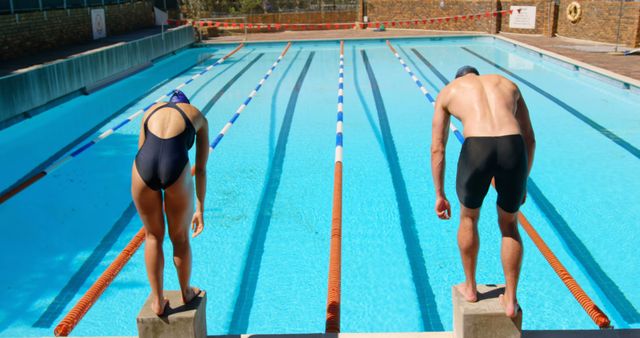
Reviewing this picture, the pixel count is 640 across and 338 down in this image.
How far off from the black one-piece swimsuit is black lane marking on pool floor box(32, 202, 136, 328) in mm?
2435

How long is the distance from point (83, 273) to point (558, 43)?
58.4ft

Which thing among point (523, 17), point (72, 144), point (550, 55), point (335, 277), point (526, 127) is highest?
point (523, 17)

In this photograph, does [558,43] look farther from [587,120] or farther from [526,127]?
[526,127]

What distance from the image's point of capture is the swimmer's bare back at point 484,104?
2906mm

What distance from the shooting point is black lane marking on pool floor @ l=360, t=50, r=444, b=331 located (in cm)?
469

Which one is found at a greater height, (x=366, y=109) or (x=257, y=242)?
(x=366, y=109)

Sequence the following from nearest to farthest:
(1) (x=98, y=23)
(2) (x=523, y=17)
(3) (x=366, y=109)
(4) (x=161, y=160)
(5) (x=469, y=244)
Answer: (4) (x=161, y=160) < (5) (x=469, y=244) < (3) (x=366, y=109) < (1) (x=98, y=23) < (2) (x=523, y=17)

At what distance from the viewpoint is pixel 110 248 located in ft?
19.5

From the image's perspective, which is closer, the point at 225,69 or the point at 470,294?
the point at 470,294

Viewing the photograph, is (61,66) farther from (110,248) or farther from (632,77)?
(632,77)

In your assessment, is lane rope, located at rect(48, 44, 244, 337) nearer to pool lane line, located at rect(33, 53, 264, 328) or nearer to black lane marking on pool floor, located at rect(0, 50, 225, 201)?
pool lane line, located at rect(33, 53, 264, 328)

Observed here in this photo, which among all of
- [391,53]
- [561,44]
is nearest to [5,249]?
[391,53]

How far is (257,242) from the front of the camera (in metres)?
6.00

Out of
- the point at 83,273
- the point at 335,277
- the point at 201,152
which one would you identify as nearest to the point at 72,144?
the point at 83,273
